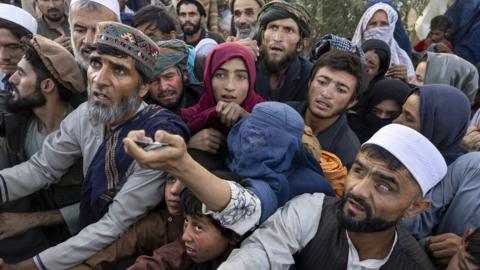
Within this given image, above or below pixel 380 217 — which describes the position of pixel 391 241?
below

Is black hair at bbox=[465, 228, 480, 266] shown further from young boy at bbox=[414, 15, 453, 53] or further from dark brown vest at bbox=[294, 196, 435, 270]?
young boy at bbox=[414, 15, 453, 53]

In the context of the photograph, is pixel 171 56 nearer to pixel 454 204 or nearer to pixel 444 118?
pixel 444 118

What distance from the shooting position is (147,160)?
5.00ft

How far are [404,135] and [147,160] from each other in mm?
1134

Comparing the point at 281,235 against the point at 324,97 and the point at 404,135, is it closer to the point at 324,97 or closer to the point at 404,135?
the point at 404,135

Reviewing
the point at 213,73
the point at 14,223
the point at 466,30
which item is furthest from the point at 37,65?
the point at 466,30

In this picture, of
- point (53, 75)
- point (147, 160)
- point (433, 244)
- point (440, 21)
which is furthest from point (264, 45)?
point (440, 21)

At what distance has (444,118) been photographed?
2789 mm

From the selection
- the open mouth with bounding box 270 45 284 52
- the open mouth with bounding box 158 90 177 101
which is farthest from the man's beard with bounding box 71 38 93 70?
the open mouth with bounding box 270 45 284 52

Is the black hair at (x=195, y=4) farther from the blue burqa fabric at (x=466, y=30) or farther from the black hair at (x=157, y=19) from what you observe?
the blue burqa fabric at (x=466, y=30)

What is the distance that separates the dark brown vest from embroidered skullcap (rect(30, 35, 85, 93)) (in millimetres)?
1727

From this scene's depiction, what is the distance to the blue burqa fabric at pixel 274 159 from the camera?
2043 millimetres

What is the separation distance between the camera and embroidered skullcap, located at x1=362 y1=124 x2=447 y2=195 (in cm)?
197

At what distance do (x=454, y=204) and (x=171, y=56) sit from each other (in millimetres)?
1914
